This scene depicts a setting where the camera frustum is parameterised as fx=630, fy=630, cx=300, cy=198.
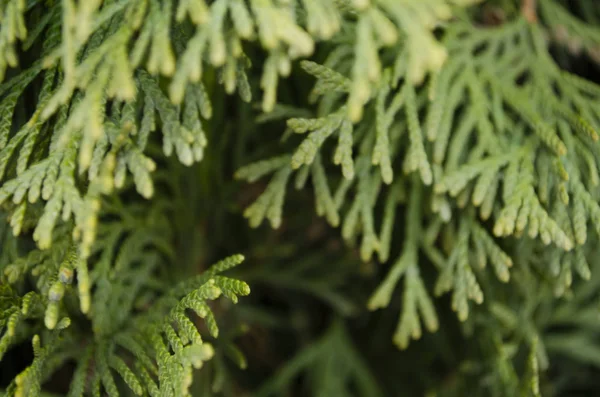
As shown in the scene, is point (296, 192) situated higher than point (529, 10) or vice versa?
point (529, 10)

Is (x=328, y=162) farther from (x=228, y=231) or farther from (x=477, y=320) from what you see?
(x=477, y=320)

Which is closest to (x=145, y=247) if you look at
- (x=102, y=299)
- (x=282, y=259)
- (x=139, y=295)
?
(x=139, y=295)

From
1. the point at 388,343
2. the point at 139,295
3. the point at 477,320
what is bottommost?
the point at 388,343

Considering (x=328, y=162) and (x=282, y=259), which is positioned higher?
(x=328, y=162)

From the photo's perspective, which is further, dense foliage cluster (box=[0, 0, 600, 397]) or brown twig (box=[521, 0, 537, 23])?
brown twig (box=[521, 0, 537, 23])

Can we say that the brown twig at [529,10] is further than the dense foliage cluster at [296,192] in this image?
Yes

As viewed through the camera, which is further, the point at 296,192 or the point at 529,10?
the point at 296,192
